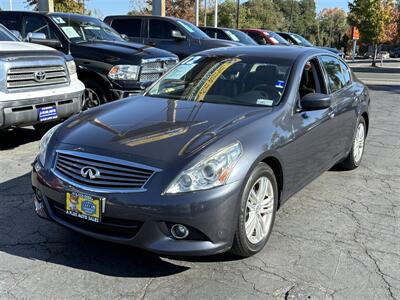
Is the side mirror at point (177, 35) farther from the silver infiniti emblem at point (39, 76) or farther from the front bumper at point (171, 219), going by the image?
the front bumper at point (171, 219)

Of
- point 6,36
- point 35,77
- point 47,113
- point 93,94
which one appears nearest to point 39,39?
point 6,36

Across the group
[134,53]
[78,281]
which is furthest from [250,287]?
[134,53]

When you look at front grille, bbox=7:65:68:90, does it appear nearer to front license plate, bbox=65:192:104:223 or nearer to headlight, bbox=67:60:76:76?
headlight, bbox=67:60:76:76

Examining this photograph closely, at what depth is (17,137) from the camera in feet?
24.2

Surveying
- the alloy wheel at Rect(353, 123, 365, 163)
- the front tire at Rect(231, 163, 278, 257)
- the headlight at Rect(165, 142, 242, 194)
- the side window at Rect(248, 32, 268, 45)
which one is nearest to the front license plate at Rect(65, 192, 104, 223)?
the headlight at Rect(165, 142, 242, 194)

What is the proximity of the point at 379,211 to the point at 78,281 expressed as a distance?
2.97 m

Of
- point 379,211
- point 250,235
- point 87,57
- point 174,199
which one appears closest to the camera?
point 174,199

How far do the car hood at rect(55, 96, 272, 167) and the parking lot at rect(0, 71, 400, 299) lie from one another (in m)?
0.80

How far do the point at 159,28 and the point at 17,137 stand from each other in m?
5.85

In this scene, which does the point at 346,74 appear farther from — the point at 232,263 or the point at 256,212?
the point at 232,263

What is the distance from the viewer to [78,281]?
3270mm

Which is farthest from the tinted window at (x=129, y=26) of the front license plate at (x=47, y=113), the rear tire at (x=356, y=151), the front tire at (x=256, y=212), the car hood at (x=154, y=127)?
the front tire at (x=256, y=212)

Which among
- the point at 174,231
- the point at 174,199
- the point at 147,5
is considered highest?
the point at 147,5

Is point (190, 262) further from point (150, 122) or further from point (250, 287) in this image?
point (150, 122)
